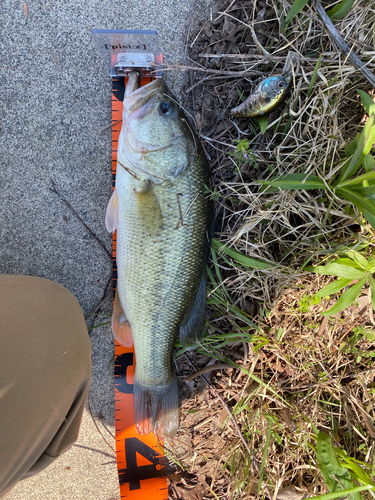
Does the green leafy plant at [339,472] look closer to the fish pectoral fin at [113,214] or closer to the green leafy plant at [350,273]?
the green leafy plant at [350,273]

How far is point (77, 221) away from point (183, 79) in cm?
139

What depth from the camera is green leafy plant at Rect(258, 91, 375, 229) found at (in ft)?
4.70

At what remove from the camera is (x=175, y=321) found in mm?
1861

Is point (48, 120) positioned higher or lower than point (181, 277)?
higher

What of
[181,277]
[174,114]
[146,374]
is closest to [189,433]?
[146,374]

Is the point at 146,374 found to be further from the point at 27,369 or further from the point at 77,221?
the point at 77,221

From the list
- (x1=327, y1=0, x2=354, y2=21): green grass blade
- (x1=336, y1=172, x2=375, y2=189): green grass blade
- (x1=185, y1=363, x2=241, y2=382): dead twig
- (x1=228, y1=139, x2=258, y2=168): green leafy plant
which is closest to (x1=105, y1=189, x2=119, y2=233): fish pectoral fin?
(x1=228, y1=139, x2=258, y2=168): green leafy plant

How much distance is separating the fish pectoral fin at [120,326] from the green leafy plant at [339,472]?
1.44 m

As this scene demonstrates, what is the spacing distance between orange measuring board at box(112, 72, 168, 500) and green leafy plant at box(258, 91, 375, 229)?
142cm

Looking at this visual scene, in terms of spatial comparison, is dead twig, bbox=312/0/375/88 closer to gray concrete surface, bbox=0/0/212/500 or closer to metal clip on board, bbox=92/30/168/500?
gray concrete surface, bbox=0/0/212/500

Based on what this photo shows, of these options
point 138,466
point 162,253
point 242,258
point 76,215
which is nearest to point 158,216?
point 162,253

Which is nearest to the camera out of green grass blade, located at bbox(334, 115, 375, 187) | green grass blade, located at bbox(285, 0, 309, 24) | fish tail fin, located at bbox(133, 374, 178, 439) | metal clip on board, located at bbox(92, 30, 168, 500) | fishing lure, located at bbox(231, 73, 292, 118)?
green grass blade, located at bbox(334, 115, 375, 187)

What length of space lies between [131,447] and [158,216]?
1877 millimetres

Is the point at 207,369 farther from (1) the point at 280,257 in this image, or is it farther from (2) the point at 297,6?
(2) the point at 297,6
